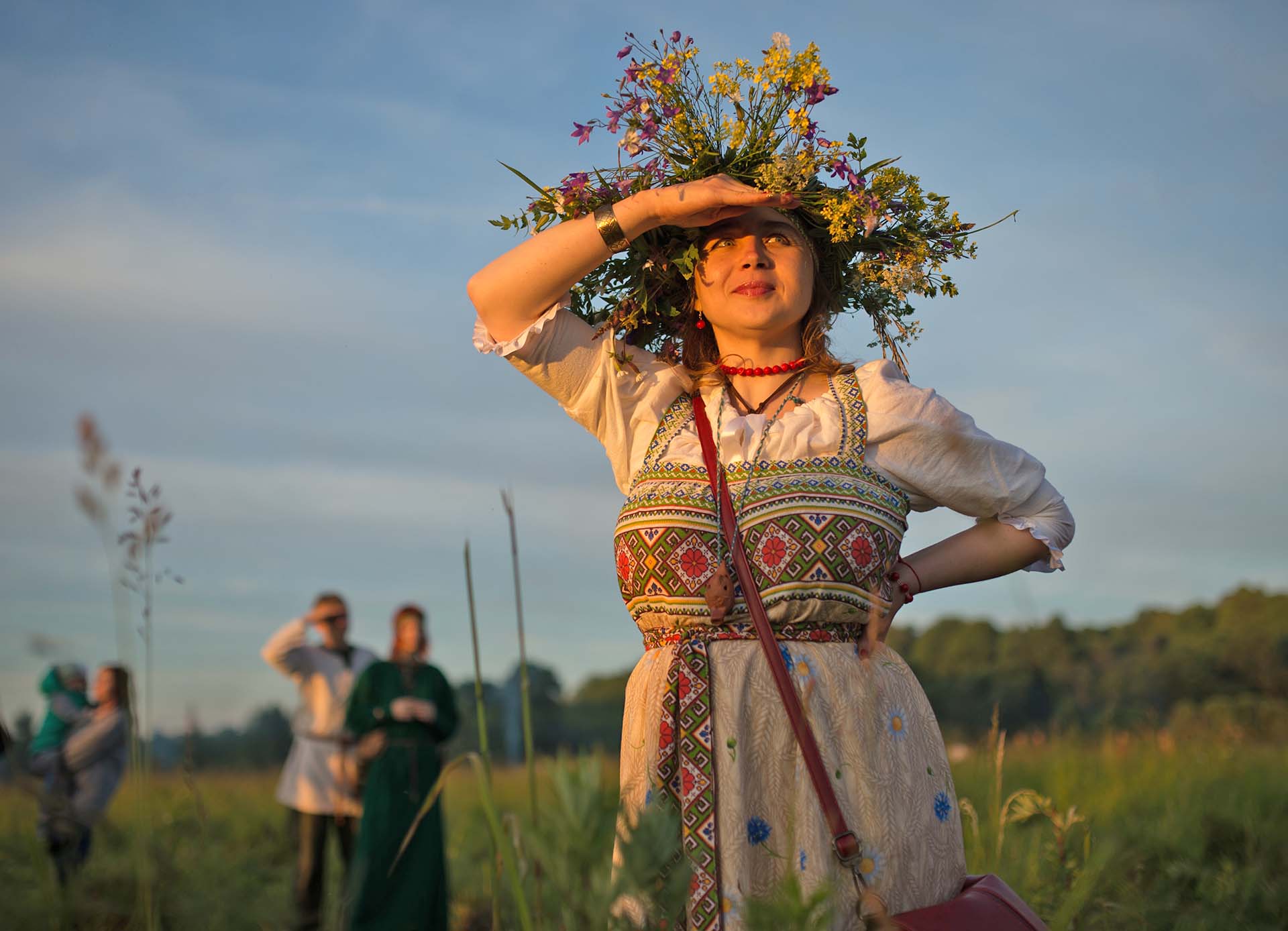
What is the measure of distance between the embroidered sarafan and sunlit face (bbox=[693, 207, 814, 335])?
39 centimetres

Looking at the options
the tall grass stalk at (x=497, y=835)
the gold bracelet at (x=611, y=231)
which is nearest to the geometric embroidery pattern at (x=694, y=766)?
the gold bracelet at (x=611, y=231)

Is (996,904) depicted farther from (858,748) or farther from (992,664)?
(992,664)

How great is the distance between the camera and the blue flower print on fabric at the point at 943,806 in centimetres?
267

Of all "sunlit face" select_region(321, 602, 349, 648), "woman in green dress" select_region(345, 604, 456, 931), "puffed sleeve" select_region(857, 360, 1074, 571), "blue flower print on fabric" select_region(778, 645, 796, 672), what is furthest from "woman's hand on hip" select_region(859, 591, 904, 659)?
"woman in green dress" select_region(345, 604, 456, 931)

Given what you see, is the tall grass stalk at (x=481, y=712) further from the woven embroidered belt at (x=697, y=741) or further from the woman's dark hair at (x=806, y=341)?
the woman's dark hair at (x=806, y=341)

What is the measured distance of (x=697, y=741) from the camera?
2572 millimetres

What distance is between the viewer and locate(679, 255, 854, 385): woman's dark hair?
10.3 ft

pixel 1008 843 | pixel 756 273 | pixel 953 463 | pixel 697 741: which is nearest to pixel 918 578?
pixel 953 463

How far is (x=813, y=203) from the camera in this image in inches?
119

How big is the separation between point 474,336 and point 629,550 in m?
0.69

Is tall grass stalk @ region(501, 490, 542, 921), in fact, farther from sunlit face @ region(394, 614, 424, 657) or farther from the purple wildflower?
sunlit face @ region(394, 614, 424, 657)

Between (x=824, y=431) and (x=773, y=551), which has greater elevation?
(x=824, y=431)

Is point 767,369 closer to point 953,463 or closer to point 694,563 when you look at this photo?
point 953,463

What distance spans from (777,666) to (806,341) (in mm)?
1028
